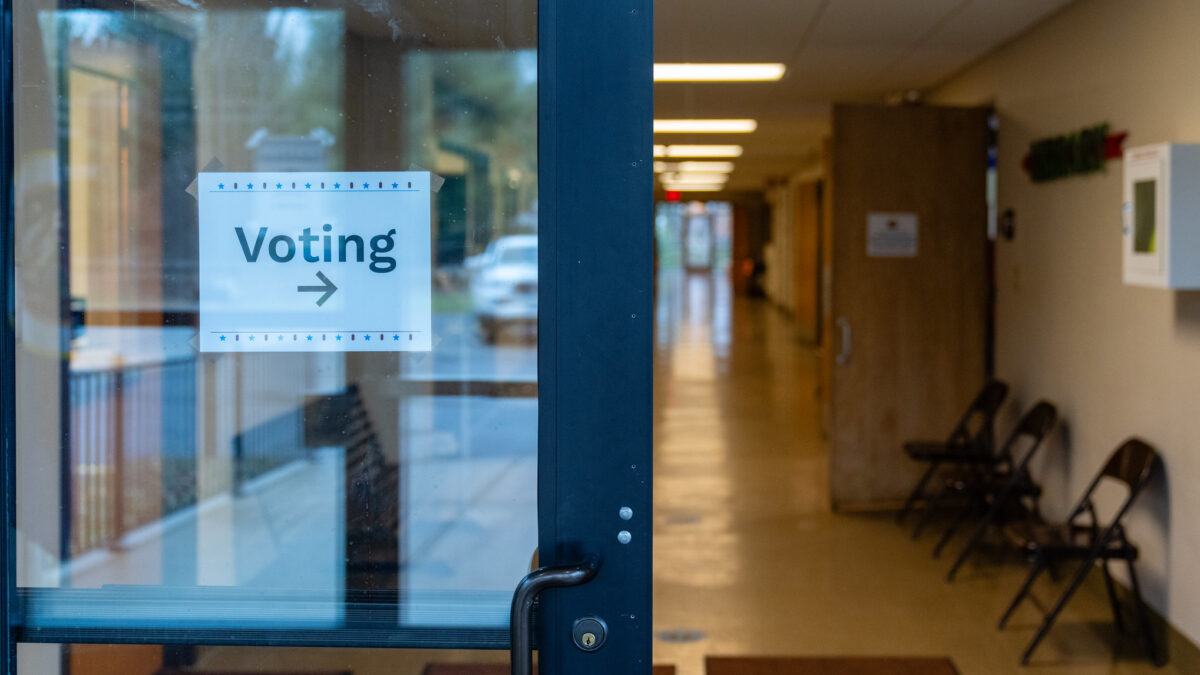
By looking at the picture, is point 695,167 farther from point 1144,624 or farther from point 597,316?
point 597,316

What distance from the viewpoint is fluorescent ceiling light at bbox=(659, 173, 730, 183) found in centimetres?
1747

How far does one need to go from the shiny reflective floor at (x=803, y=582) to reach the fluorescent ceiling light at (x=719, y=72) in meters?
2.61

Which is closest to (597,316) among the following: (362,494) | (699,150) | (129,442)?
(362,494)

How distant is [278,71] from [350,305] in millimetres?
324

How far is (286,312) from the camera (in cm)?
146

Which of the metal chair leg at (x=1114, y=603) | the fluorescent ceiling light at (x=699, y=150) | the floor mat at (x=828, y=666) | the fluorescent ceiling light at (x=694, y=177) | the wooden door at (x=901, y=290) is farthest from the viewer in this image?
the fluorescent ceiling light at (x=694, y=177)

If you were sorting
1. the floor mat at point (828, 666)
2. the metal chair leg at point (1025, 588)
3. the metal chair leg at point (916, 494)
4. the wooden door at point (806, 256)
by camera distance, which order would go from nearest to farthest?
the floor mat at point (828, 666) → the metal chair leg at point (1025, 588) → the metal chair leg at point (916, 494) → the wooden door at point (806, 256)

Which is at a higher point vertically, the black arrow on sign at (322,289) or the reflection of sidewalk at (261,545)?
the black arrow on sign at (322,289)

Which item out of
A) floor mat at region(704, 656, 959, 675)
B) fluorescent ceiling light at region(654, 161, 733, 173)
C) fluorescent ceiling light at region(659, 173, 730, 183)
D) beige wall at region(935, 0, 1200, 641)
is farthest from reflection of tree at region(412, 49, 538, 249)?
fluorescent ceiling light at region(659, 173, 730, 183)

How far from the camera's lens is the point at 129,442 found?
1.52m

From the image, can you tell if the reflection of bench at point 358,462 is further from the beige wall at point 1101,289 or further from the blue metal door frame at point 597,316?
the beige wall at point 1101,289

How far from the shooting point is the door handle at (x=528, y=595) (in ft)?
4.49

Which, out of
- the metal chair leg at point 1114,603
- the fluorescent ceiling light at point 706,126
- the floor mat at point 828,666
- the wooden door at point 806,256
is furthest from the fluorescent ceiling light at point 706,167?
the floor mat at point 828,666

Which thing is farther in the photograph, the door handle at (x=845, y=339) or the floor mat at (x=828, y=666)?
the door handle at (x=845, y=339)
